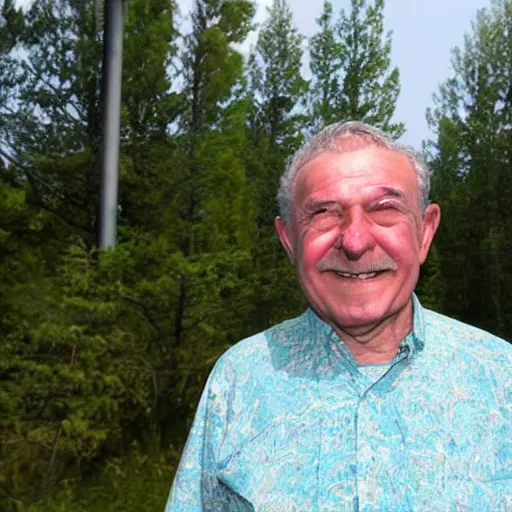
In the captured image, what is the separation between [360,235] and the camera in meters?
1.10

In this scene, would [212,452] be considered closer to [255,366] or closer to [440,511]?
[255,366]

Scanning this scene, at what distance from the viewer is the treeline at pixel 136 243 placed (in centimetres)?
542

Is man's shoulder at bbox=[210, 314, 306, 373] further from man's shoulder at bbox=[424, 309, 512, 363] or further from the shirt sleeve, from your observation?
man's shoulder at bbox=[424, 309, 512, 363]

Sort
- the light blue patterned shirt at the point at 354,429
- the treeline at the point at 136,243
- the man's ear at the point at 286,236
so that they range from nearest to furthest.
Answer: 1. the light blue patterned shirt at the point at 354,429
2. the man's ear at the point at 286,236
3. the treeline at the point at 136,243

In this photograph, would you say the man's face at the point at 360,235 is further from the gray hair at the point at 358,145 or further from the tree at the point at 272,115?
the tree at the point at 272,115

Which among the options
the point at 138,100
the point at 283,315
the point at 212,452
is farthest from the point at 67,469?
Answer: the point at 212,452

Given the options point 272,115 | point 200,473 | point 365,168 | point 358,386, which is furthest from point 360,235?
point 272,115

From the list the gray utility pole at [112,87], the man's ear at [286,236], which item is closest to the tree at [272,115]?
the gray utility pole at [112,87]

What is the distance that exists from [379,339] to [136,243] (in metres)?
5.13

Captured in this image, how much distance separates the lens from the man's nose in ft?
3.61

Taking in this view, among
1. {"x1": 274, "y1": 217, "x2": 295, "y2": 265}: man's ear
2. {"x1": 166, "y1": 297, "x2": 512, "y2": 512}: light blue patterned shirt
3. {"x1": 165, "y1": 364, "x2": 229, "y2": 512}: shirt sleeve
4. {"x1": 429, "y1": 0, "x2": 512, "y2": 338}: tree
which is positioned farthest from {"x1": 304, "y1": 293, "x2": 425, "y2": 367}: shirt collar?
{"x1": 429, "y1": 0, "x2": 512, "y2": 338}: tree

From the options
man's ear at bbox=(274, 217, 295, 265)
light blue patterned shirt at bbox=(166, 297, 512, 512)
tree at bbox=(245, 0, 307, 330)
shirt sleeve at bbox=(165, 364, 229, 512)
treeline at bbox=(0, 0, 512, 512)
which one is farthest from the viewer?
tree at bbox=(245, 0, 307, 330)

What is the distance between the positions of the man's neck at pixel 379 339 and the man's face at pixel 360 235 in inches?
0.9

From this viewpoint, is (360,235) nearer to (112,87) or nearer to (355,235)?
(355,235)
